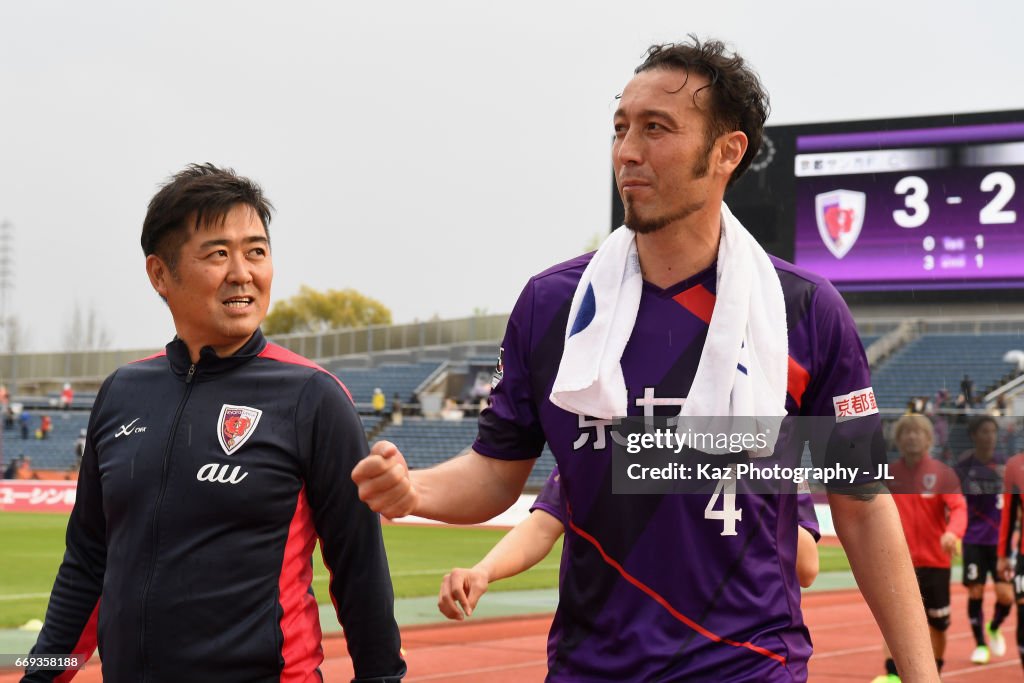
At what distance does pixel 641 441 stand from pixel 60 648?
5.68 feet

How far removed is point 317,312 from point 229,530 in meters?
86.1

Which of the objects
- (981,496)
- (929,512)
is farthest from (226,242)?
(981,496)

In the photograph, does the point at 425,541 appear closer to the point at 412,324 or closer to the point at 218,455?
the point at 218,455

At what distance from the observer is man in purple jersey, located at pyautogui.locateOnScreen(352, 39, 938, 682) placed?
305cm

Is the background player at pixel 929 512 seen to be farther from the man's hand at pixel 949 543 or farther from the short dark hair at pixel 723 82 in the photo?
the short dark hair at pixel 723 82

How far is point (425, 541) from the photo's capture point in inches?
977

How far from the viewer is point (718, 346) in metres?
3.15

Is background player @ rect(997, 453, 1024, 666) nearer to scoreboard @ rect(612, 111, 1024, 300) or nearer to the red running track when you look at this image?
the red running track

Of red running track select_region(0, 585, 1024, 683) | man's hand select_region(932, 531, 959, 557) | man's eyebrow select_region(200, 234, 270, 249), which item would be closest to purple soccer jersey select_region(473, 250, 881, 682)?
man's eyebrow select_region(200, 234, 270, 249)

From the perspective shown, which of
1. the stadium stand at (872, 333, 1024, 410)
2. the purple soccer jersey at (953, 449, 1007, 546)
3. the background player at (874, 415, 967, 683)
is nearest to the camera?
the background player at (874, 415, 967, 683)

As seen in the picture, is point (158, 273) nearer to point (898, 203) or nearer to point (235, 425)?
point (235, 425)

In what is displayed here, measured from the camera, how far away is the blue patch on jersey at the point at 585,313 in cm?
330

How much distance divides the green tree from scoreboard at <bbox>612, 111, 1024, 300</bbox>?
197 feet

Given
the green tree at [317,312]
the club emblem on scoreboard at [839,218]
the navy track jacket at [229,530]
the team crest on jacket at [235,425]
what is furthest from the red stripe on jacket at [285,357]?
the green tree at [317,312]
